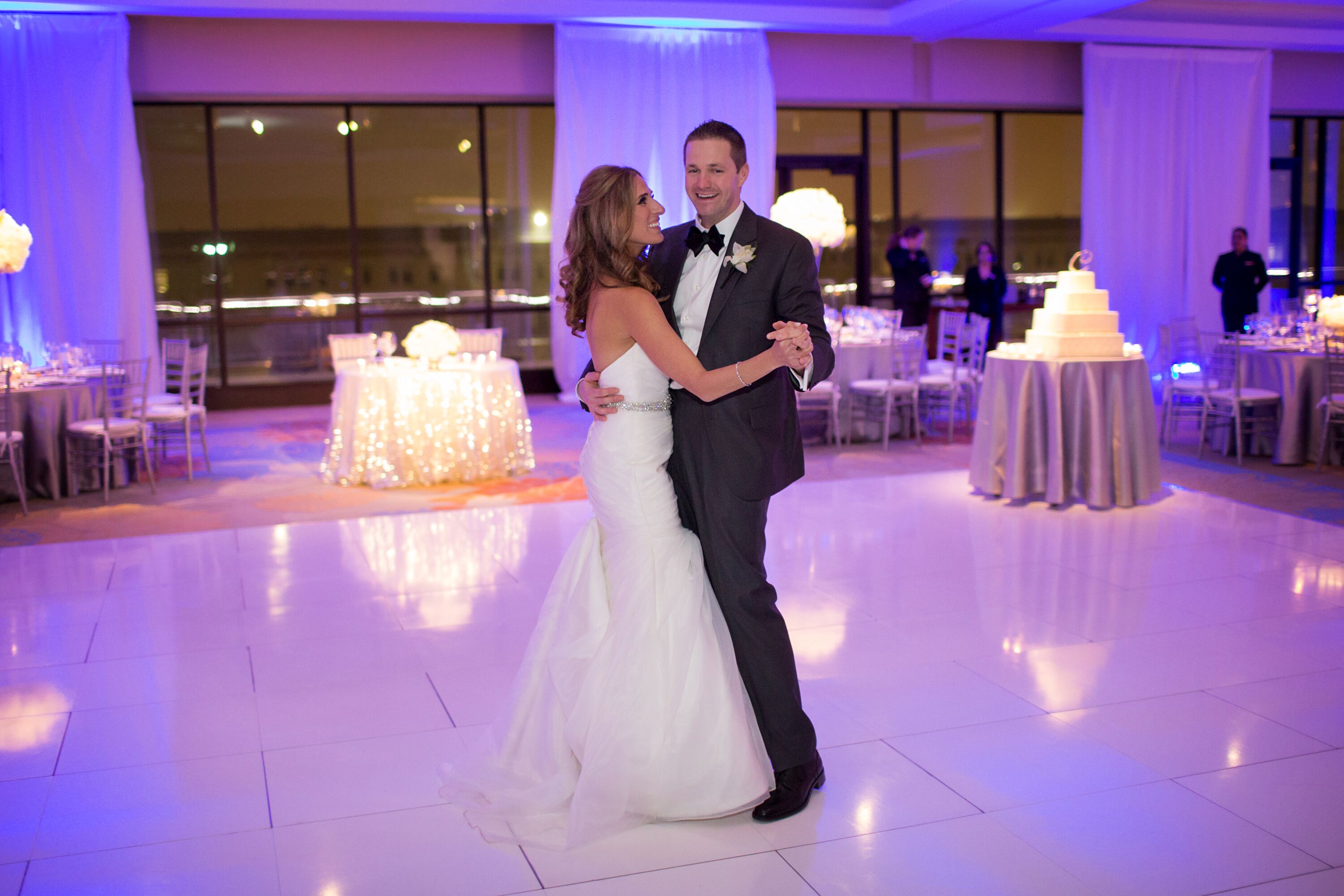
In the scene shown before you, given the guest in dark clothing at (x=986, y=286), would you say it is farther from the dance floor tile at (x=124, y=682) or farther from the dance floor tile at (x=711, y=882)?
the dance floor tile at (x=711, y=882)

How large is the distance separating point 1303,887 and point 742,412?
163cm

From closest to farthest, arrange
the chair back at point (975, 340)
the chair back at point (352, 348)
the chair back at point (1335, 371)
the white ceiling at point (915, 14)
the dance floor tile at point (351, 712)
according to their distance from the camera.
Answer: the dance floor tile at point (351, 712) < the chair back at point (1335, 371) < the chair back at point (352, 348) < the chair back at point (975, 340) < the white ceiling at point (915, 14)

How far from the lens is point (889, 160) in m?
13.2

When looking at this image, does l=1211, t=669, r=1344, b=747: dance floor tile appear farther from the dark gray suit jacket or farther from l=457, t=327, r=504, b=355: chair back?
l=457, t=327, r=504, b=355: chair back

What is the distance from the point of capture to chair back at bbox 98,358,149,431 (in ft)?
24.3

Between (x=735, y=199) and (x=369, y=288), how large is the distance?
60.4 ft

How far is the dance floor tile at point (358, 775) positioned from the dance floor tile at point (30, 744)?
64 centimetres

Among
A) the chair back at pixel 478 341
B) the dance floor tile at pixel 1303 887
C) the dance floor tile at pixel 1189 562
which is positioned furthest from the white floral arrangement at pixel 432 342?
the dance floor tile at pixel 1303 887

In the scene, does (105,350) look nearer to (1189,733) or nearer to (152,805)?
(152,805)

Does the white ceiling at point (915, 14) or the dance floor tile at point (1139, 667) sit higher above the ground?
the white ceiling at point (915, 14)

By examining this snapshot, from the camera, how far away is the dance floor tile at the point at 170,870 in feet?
8.57

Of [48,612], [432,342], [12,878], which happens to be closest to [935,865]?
[12,878]

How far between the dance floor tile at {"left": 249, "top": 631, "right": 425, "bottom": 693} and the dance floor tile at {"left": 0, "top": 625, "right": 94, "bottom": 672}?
682mm

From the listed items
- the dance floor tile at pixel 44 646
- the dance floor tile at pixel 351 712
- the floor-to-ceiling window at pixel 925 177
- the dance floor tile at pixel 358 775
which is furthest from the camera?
the floor-to-ceiling window at pixel 925 177
